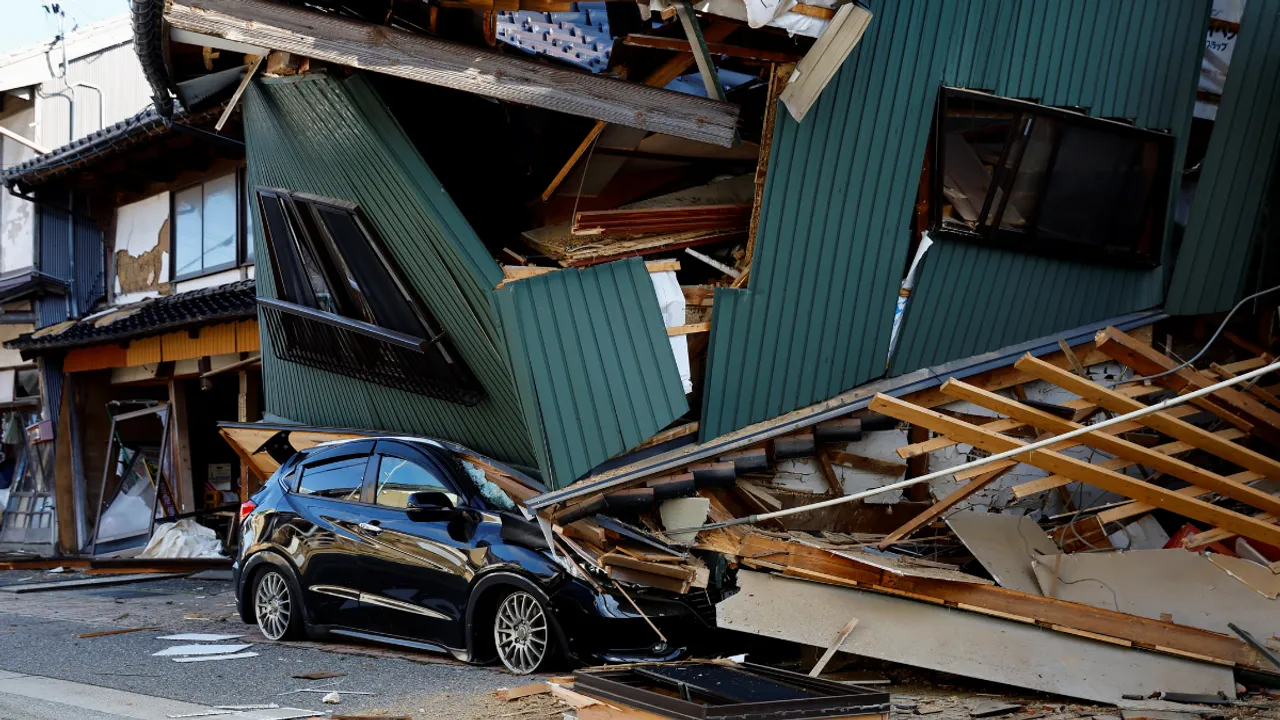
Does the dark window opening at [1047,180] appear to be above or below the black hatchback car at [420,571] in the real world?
above

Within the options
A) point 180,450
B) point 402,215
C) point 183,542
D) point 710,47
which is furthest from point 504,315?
point 180,450

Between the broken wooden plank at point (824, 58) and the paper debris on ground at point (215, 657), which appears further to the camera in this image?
the paper debris on ground at point (215, 657)

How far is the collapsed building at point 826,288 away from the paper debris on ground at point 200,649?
261 cm

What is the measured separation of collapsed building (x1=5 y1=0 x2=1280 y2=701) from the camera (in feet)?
25.6

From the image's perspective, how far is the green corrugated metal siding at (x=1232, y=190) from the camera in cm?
1039

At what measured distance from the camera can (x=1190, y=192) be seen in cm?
1115

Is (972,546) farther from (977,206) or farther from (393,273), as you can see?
(393,273)

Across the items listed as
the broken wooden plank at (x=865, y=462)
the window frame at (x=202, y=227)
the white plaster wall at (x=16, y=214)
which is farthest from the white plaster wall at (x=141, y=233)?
the broken wooden plank at (x=865, y=462)

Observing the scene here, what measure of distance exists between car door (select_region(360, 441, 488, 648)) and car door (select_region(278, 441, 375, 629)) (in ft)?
0.50

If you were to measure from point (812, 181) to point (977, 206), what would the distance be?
1.63 metres

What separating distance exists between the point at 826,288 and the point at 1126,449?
2.69 m

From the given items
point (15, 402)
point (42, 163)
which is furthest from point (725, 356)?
point (15, 402)

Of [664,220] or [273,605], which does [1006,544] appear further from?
[273,605]

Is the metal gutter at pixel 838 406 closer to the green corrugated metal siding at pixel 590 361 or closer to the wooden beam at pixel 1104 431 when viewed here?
the green corrugated metal siding at pixel 590 361
